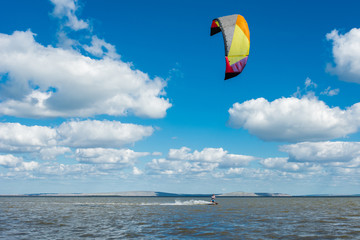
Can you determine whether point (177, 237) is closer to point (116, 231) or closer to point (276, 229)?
point (116, 231)

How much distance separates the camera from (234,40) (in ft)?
54.7

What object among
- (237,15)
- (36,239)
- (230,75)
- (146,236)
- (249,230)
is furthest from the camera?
(249,230)

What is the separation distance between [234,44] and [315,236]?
17682 millimetres

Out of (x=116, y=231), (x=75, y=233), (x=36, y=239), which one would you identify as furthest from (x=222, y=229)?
(x=36, y=239)

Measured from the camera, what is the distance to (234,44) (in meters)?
16.6

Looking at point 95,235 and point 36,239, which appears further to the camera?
point 95,235

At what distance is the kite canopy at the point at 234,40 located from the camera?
15945 millimetres

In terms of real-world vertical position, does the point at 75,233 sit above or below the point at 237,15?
below

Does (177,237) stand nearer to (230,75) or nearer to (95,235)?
(95,235)

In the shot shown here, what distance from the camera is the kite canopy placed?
15.9m

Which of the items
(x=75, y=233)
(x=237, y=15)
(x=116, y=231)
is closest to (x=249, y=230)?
(x=116, y=231)

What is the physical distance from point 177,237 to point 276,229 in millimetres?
9842

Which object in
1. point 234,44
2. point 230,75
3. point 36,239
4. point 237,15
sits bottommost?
point 36,239

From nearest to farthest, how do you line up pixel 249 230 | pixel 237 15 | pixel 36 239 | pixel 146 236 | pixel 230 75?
pixel 230 75 < pixel 237 15 < pixel 36 239 < pixel 146 236 < pixel 249 230
